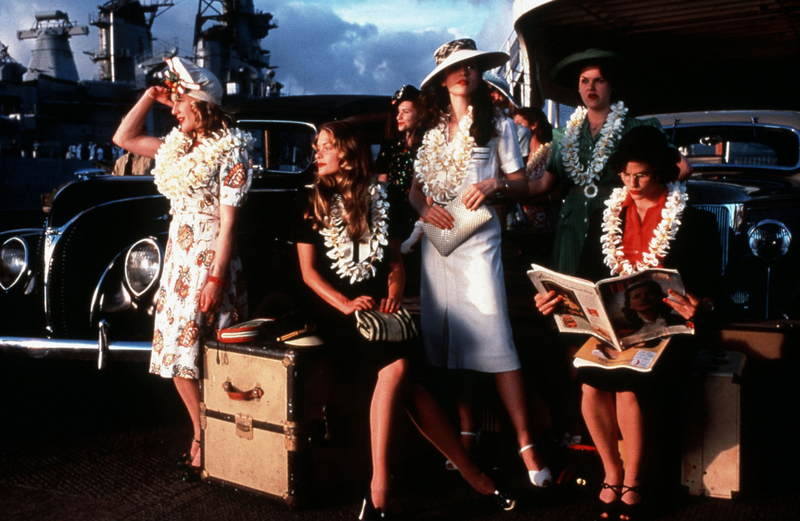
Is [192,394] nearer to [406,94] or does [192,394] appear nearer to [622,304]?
[622,304]

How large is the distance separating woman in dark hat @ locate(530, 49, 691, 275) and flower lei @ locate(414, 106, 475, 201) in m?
0.61

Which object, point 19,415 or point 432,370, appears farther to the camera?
point 19,415

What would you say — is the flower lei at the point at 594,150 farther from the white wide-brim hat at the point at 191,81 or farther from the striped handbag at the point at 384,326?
the white wide-brim hat at the point at 191,81

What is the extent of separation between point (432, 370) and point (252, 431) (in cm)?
110

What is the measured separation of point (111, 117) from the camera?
5472 centimetres

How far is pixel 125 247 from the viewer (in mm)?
4480

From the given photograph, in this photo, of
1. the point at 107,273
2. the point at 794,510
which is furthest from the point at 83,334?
the point at 794,510

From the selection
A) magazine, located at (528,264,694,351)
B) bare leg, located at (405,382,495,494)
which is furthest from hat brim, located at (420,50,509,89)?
bare leg, located at (405,382,495,494)

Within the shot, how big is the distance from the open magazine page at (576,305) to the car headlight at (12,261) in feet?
11.6

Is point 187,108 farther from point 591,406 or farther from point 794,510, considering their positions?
point 794,510

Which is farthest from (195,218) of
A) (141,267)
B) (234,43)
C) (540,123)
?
(234,43)

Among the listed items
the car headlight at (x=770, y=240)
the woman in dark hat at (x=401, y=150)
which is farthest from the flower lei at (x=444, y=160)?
the car headlight at (x=770, y=240)

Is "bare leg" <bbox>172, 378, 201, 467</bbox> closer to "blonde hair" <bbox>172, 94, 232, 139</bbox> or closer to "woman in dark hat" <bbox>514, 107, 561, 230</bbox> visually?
"blonde hair" <bbox>172, 94, 232, 139</bbox>

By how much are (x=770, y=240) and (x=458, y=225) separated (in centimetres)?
186
